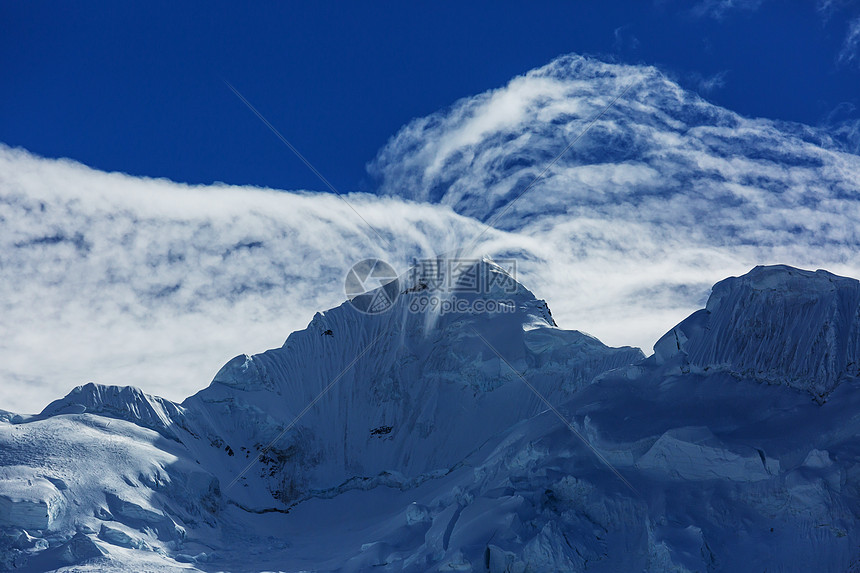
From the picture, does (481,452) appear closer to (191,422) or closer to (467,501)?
(467,501)

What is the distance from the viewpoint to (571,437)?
4888 centimetres

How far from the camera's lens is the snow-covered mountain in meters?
40.4

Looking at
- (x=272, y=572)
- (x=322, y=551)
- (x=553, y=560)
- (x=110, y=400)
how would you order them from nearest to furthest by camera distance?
(x=553, y=560) → (x=272, y=572) → (x=322, y=551) → (x=110, y=400)

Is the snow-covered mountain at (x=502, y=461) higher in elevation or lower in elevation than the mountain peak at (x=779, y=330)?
lower

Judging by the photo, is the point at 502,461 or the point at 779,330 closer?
the point at 779,330

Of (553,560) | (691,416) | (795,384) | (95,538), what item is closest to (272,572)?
(95,538)

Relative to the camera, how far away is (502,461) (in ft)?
167

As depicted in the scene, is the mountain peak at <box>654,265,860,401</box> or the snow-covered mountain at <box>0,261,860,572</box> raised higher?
the mountain peak at <box>654,265,860,401</box>

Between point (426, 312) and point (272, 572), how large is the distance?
109ft

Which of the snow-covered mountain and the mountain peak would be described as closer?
the snow-covered mountain

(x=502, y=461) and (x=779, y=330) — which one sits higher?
(x=779, y=330)

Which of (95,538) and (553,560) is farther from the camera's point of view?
(95,538)

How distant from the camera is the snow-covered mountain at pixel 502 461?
40438 mm

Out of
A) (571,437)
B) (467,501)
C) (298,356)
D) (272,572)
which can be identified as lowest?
(272,572)
